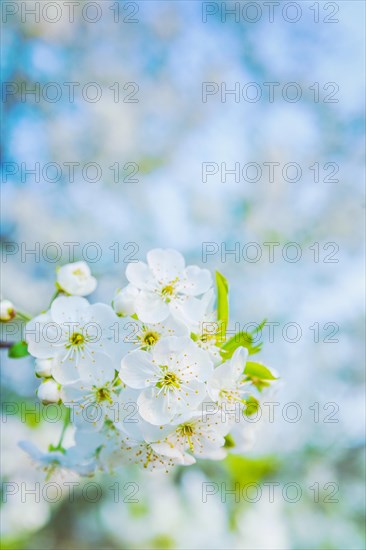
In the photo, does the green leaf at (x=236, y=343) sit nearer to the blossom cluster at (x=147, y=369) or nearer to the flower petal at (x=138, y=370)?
the blossom cluster at (x=147, y=369)

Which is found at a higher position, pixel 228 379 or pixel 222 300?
pixel 222 300

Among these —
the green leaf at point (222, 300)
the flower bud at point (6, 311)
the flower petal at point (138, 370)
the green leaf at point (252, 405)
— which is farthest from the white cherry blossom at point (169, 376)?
the flower bud at point (6, 311)

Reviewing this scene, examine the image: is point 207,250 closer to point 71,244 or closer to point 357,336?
point 71,244

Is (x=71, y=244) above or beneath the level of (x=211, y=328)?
above

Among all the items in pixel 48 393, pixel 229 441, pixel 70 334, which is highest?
pixel 70 334

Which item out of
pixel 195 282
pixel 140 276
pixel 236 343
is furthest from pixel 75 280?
pixel 236 343

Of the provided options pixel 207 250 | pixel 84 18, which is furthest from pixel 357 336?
pixel 84 18

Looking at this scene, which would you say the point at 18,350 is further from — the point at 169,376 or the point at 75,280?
the point at 169,376
